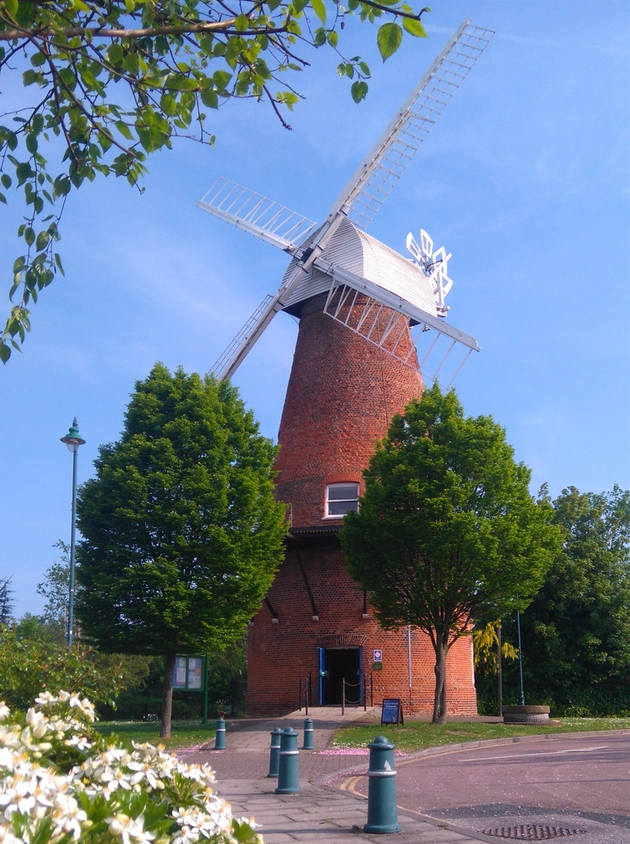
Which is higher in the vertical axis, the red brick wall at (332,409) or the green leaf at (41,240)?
the red brick wall at (332,409)

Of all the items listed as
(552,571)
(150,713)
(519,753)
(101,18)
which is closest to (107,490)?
(519,753)

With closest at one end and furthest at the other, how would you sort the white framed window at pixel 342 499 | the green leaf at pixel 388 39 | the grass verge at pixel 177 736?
the green leaf at pixel 388 39
the grass verge at pixel 177 736
the white framed window at pixel 342 499

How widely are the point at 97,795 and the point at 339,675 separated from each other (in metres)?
26.5

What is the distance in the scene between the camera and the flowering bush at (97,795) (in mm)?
2107

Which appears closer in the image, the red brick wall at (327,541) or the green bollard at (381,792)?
the green bollard at (381,792)

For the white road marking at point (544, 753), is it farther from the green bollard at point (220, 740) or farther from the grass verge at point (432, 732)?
the green bollard at point (220, 740)

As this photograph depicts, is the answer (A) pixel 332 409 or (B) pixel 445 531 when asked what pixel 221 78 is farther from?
(A) pixel 332 409

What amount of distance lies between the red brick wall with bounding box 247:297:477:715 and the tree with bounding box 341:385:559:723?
2269 millimetres

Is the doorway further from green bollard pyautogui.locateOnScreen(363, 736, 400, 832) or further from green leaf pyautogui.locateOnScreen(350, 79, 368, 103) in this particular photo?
green leaf pyautogui.locateOnScreen(350, 79, 368, 103)

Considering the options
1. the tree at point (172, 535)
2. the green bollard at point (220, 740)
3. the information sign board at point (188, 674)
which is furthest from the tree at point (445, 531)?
the green bollard at point (220, 740)

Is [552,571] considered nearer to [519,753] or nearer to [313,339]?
[313,339]

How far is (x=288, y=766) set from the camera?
30.3 feet

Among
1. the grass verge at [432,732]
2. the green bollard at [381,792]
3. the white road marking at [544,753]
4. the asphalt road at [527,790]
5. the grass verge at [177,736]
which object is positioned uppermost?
the green bollard at [381,792]

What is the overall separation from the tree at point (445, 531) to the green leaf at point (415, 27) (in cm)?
1596
